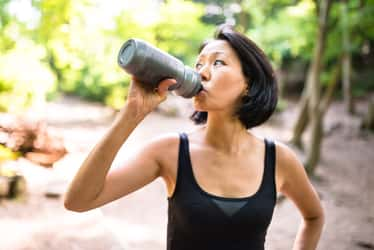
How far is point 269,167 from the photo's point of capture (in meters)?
1.26

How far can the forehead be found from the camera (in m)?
1.22

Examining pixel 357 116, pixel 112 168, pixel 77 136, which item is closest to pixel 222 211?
pixel 112 168

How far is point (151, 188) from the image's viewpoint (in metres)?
4.60

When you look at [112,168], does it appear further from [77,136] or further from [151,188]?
[77,136]

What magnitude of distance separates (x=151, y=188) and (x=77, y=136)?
2435 millimetres

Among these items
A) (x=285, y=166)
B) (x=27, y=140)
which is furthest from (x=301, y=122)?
(x=285, y=166)

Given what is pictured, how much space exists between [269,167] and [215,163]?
0.16 metres

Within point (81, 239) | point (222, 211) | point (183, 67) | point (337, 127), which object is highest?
point (183, 67)

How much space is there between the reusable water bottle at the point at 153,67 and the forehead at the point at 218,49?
167mm

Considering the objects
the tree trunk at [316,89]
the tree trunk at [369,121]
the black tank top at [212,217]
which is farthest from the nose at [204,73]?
the tree trunk at [369,121]

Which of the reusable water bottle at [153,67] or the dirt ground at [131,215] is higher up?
the reusable water bottle at [153,67]

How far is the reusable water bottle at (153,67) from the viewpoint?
34.1 inches

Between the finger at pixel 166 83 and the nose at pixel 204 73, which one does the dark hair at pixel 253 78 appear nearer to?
the nose at pixel 204 73

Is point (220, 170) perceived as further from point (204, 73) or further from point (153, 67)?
point (153, 67)
